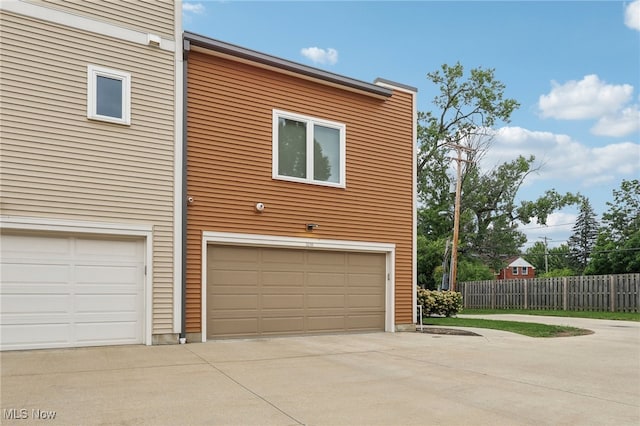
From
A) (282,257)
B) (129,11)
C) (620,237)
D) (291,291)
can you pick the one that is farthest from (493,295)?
(129,11)

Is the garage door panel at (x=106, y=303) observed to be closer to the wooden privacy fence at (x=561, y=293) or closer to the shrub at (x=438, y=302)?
the shrub at (x=438, y=302)

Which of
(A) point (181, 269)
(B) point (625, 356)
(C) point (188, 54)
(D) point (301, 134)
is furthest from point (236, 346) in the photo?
(B) point (625, 356)

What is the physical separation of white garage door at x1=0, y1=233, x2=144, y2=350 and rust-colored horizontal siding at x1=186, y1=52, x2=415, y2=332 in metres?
1.02

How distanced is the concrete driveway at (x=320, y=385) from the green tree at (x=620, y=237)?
23804 millimetres

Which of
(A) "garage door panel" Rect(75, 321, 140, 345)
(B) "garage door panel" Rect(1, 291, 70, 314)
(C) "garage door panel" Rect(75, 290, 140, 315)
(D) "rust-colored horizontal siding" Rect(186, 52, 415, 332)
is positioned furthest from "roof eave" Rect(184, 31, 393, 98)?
(A) "garage door panel" Rect(75, 321, 140, 345)

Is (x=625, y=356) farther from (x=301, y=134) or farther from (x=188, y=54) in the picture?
(x=188, y=54)

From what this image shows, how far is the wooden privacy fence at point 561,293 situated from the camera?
18.9 m

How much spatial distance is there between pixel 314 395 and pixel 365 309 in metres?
6.07

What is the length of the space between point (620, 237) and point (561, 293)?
17.6m

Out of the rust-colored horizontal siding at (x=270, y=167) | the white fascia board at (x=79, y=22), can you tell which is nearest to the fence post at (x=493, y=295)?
the rust-colored horizontal siding at (x=270, y=167)

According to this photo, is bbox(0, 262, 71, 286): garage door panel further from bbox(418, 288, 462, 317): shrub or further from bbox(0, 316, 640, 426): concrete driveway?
bbox(418, 288, 462, 317): shrub

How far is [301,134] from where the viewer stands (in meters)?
10.5

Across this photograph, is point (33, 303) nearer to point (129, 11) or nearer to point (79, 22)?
point (79, 22)

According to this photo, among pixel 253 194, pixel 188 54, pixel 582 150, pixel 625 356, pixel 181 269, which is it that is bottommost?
pixel 625 356
